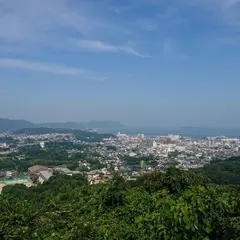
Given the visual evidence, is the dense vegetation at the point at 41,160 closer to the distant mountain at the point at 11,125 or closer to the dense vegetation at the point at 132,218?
the dense vegetation at the point at 132,218

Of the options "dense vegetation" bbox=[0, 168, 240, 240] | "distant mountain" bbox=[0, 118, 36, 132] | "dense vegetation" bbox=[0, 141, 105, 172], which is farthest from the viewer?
"distant mountain" bbox=[0, 118, 36, 132]

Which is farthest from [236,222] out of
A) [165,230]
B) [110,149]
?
[110,149]

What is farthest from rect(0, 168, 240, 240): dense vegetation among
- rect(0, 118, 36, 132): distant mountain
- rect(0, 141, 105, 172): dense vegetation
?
rect(0, 118, 36, 132): distant mountain

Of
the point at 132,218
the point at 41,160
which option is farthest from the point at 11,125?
the point at 132,218

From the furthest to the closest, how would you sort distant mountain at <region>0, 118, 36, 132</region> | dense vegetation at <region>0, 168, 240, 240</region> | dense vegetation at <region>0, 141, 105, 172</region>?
distant mountain at <region>0, 118, 36, 132</region> < dense vegetation at <region>0, 141, 105, 172</region> < dense vegetation at <region>0, 168, 240, 240</region>

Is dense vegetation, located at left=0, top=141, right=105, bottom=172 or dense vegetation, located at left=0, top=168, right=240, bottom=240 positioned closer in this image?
dense vegetation, located at left=0, top=168, right=240, bottom=240

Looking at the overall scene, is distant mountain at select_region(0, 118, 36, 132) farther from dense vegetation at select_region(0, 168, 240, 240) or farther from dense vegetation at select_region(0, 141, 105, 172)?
dense vegetation at select_region(0, 168, 240, 240)

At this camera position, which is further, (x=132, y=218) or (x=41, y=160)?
(x=41, y=160)

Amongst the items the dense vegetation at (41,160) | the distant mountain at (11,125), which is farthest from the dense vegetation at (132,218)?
the distant mountain at (11,125)

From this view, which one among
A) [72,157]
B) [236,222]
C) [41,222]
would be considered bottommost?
[72,157]

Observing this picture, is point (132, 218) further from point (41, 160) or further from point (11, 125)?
point (11, 125)

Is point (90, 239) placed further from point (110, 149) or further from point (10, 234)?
point (110, 149)
